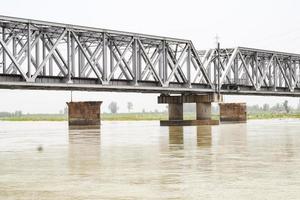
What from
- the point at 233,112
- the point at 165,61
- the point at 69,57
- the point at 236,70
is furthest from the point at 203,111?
the point at 69,57

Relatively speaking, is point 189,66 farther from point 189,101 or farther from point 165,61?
point 165,61

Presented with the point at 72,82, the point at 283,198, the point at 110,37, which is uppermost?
the point at 110,37

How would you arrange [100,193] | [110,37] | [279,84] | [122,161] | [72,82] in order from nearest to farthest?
1. [100,193]
2. [122,161]
3. [72,82]
4. [110,37]
5. [279,84]

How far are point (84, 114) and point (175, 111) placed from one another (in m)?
12.3

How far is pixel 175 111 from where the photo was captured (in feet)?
271

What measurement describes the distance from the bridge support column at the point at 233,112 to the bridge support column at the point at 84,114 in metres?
32.6

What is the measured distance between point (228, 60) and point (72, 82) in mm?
38178

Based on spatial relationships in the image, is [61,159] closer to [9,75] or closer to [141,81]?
[9,75]

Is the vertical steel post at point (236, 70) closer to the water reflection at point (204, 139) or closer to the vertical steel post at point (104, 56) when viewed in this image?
the vertical steel post at point (104, 56)

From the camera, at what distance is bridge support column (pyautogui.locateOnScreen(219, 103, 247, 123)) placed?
104 m

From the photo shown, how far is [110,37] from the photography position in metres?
66.6

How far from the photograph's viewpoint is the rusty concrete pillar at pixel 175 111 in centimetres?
8175

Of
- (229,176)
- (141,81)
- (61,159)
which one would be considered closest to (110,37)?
(141,81)

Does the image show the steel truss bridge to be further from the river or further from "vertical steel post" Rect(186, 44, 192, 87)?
the river
